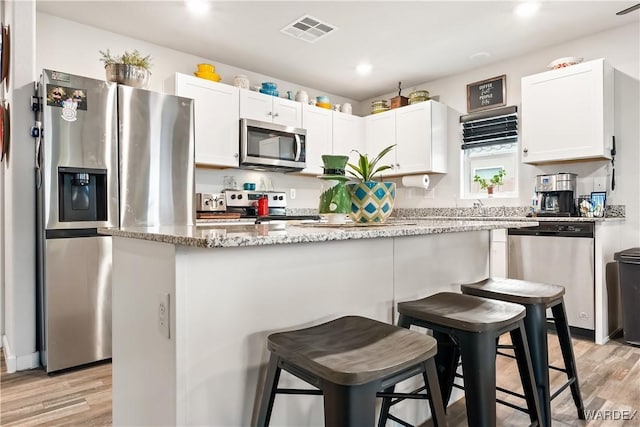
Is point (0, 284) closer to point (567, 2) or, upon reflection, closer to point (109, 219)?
point (109, 219)

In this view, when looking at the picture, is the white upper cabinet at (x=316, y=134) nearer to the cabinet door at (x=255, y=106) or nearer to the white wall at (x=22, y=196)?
the cabinet door at (x=255, y=106)

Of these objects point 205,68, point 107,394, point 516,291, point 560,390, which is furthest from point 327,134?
point 560,390

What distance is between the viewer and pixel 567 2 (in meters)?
2.88

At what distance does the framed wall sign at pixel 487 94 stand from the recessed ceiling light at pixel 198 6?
2.90 metres

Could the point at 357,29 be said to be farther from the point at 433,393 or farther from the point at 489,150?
the point at 433,393

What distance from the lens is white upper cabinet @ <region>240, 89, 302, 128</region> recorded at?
3854 mm

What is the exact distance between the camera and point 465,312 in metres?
1.31

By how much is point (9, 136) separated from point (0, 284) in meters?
1.19

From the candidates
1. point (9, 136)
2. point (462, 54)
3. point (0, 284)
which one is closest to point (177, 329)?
point (9, 136)

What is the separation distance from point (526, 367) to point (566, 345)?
535 mm

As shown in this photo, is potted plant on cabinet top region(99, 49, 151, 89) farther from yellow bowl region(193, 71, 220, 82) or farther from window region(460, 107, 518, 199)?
window region(460, 107, 518, 199)

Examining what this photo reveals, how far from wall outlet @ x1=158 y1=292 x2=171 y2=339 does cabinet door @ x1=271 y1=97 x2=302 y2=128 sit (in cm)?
326

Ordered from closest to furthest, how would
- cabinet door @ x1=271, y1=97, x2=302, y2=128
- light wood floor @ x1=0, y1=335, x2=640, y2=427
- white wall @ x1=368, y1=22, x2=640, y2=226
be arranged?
light wood floor @ x1=0, y1=335, x2=640, y2=427, white wall @ x1=368, y1=22, x2=640, y2=226, cabinet door @ x1=271, y1=97, x2=302, y2=128

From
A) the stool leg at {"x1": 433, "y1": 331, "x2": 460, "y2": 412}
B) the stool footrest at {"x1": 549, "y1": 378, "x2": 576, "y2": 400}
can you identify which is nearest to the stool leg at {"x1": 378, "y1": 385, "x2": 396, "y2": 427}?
the stool leg at {"x1": 433, "y1": 331, "x2": 460, "y2": 412}
